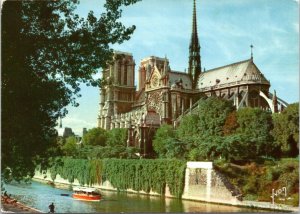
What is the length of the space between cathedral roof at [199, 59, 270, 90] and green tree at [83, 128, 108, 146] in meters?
9.11

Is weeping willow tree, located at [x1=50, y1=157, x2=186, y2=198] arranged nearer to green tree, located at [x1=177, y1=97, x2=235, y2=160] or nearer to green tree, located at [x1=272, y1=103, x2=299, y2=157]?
green tree, located at [x1=177, y1=97, x2=235, y2=160]

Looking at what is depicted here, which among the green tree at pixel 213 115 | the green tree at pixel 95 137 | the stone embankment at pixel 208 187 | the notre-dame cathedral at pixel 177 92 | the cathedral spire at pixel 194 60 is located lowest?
the stone embankment at pixel 208 187

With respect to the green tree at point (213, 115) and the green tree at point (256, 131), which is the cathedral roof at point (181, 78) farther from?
the green tree at point (256, 131)

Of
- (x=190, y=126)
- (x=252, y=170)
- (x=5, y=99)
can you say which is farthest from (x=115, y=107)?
(x=5, y=99)

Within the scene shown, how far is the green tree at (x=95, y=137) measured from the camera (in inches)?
1336

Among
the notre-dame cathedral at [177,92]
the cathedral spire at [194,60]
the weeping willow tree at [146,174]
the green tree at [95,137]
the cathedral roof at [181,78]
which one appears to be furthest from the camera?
the cathedral spire at [194,60]

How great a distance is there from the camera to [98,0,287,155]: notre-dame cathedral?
31953 millimetres

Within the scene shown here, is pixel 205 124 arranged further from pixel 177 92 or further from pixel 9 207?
pixel 9 207

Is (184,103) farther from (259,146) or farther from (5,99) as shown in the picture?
(5,99)

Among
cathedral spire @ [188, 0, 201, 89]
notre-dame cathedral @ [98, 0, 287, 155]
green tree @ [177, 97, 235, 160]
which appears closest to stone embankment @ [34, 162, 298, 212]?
green tree @ [177, 97, 235, 160]

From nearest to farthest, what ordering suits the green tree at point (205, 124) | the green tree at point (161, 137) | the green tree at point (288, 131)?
the green tree at point (288, 131)
the green tree at point (205, 124)
the green tree at point (161, 137)

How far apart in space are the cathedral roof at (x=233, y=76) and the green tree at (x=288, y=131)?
40.7ft

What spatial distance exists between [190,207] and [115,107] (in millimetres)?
31669

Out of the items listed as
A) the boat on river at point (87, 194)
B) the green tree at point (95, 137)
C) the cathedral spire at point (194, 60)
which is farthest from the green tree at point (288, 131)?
the cathedral spire at point (194, 60)
